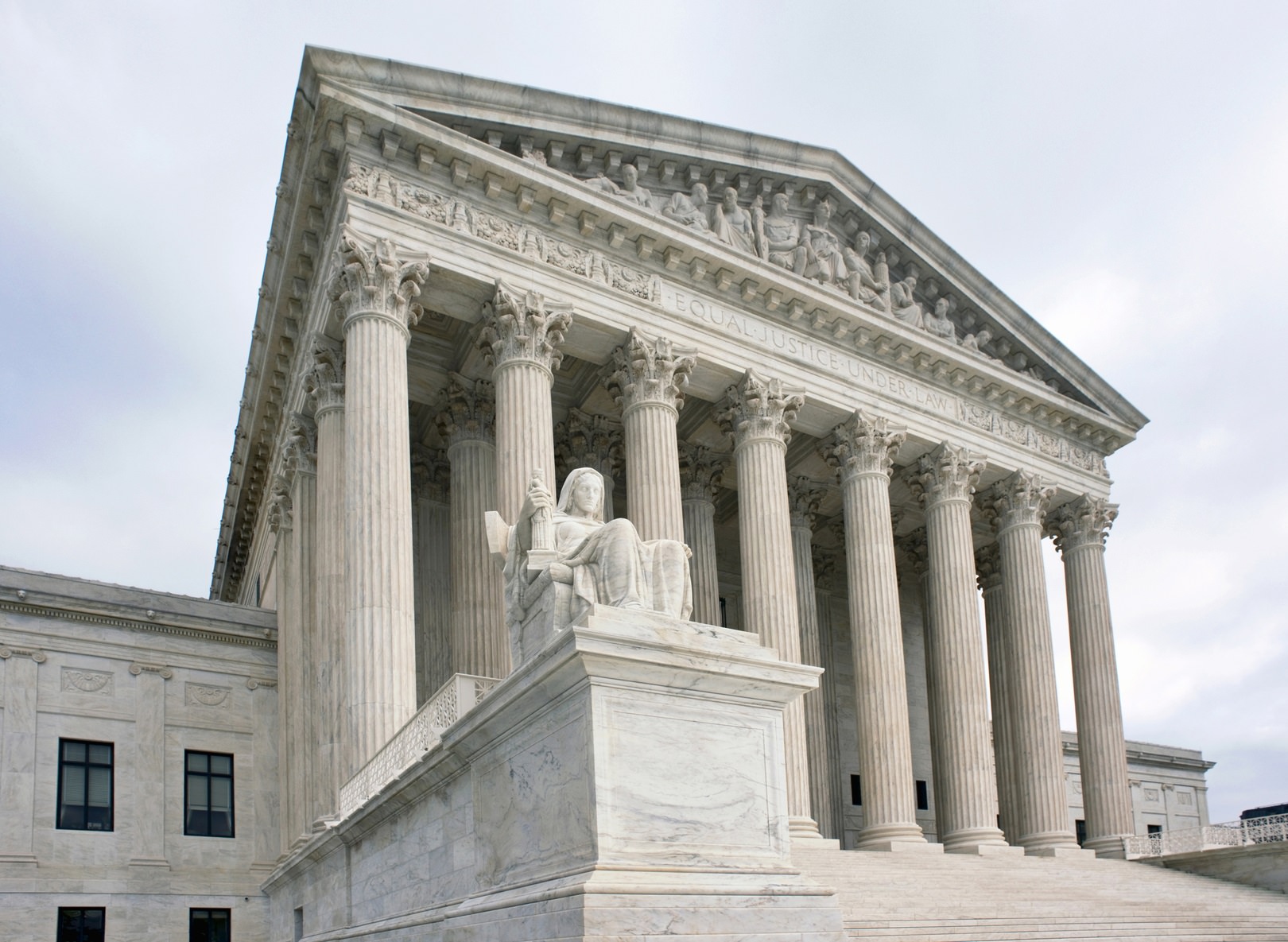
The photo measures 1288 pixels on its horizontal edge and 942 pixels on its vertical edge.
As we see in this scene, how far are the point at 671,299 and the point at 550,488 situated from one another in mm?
12040

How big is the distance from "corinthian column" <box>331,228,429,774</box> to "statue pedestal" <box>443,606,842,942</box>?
9990 millimetres

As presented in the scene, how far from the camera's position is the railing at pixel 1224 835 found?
30.9m

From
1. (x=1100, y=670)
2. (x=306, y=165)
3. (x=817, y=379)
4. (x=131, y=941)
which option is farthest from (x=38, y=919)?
(x=1100, y=670)

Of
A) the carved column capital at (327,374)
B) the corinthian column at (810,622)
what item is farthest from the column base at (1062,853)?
the carved column capital at (327,374)

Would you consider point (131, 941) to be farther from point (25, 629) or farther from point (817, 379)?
point (817, 379)

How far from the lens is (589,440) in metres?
32.4

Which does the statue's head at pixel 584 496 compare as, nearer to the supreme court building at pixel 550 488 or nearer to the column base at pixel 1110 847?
the supreme court building at pixel 550 488

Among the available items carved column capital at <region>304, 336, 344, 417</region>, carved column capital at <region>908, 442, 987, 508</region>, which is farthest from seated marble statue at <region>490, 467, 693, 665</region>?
carved column capital at <region>908, 442, 987, 508</region>

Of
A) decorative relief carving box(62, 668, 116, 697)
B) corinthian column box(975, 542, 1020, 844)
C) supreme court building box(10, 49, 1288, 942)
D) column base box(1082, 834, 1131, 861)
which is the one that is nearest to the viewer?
supreme court building box(10, 49, 1288, 942)

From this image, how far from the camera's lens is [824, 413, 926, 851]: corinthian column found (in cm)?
2864

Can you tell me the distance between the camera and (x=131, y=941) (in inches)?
1115

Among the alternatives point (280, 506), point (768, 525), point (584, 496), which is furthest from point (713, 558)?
point (584, 496)

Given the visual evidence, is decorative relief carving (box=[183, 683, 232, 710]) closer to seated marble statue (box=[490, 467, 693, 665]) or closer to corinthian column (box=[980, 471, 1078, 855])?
seated marble statue (box=[490, 467, 693, 665])

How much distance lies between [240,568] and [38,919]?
18.5m
